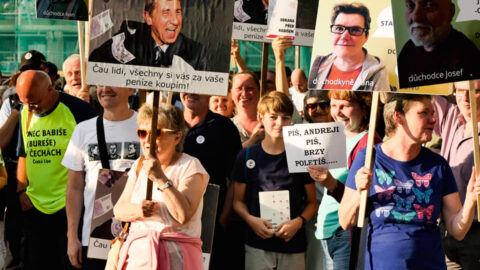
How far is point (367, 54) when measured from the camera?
603 cm

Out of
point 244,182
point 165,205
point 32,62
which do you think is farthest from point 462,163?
point 32,62

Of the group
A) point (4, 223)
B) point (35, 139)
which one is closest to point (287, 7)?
point (35, 139)

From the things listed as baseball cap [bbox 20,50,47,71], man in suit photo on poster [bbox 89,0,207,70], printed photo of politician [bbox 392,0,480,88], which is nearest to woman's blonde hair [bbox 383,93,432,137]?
printed photo of politician [bbox 392,0,480,88]

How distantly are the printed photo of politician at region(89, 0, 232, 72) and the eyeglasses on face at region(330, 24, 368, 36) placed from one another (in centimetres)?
88

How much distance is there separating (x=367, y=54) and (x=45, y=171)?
9.97 ft

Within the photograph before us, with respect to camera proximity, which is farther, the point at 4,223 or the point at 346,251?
the point at 4,223

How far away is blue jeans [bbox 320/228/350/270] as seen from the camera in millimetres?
6551

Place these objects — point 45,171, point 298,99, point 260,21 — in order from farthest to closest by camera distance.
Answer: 1. point 298,99
2. point 260,21
3. point 45,171

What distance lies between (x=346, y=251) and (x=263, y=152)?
1.07 meters

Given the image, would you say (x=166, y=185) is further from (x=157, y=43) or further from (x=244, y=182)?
(x=244, y=182)

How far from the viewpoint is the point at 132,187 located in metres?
5.75

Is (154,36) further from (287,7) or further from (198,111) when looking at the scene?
(287,7)

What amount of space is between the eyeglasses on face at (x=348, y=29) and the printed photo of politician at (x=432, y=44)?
49 centimetres

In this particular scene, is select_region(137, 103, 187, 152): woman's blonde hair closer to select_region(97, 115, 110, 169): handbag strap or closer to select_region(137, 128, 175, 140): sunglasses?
select_region(137, 128, 175, 140): sunglasses
